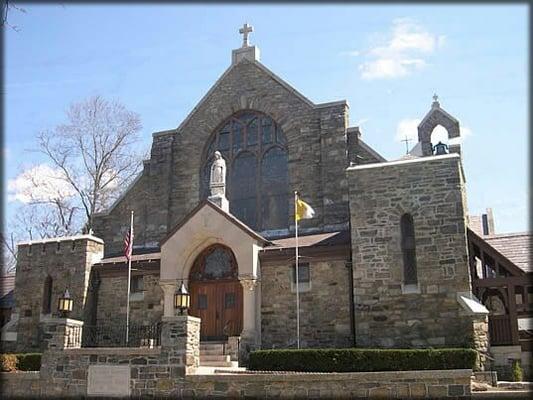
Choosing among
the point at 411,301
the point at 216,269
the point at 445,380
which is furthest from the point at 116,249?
the point at 445,380

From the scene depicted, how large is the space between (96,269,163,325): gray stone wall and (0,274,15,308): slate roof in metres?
4.72

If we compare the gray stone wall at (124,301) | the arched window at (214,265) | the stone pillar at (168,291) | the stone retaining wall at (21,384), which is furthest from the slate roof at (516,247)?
the stone retaining wall at (21,384)

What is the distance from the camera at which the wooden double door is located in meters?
20.0

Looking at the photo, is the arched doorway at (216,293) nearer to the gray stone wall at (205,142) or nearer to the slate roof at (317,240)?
the slate roof at (317,240)

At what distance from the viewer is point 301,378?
14.1 meters

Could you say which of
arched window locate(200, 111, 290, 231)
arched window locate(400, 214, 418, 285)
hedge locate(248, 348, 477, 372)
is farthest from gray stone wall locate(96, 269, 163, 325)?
arched window locate(400, 214, 418, 285)

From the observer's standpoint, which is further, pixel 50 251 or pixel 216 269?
pixel 50 251

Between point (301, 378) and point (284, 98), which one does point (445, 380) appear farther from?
point (284, 98)

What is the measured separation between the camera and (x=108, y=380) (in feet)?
50.7

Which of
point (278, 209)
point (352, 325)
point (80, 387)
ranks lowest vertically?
point (80, 387)

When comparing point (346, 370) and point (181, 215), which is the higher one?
point (181, 215)

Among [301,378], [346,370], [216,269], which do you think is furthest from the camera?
[216,269]

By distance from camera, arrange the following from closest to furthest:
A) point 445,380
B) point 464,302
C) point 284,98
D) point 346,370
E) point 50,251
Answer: point 445,380, point 346,370, point 464,302, point 50,251, point 284,98

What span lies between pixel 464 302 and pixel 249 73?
526 inches
